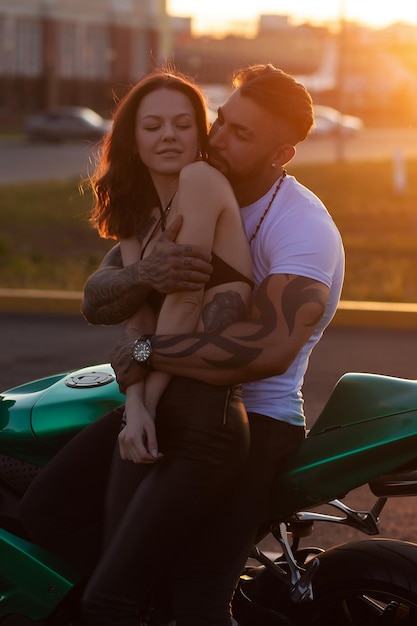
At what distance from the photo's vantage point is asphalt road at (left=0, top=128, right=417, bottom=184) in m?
30.8

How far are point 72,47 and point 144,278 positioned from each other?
223 ft

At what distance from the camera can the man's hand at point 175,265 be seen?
279 centimetres

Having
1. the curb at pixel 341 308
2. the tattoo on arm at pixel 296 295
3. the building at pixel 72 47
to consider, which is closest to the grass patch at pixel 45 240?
the curb at pixel 341 308

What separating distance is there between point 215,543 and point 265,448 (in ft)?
0.84

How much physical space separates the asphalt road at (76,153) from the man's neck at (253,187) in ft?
64.7

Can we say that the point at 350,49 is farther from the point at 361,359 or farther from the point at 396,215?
the point at 361,359

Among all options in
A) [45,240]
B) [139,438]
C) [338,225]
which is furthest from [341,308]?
[338,225]

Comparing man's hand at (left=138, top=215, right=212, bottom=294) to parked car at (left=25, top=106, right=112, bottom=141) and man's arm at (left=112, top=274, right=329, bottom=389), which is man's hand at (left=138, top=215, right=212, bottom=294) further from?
parked car at (left=25, top=106, right=112, bottom=141)

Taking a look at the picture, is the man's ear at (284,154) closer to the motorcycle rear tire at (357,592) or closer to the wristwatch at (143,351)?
the wristwatch at (143,351)

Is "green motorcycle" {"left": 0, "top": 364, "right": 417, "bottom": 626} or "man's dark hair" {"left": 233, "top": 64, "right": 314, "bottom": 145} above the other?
"man's dark hair" {"left": 233, "top": 64, "right": 314, "bottom": 145}

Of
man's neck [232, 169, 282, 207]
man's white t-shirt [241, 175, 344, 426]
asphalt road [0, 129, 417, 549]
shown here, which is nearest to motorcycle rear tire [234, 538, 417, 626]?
man's white t-shirt [241, 175, 344, 426]

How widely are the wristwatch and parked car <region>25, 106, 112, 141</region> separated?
4467cm

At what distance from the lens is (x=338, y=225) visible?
18.5 metres

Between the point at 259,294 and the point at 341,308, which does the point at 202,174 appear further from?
the point at 341,308
